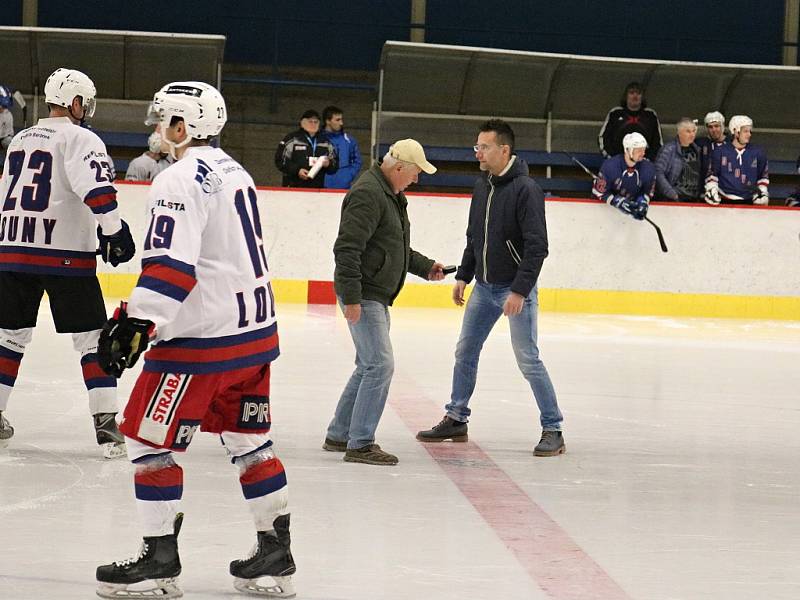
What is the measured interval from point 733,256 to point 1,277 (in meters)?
9.31

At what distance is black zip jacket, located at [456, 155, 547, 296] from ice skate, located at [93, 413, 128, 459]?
1.84 metres

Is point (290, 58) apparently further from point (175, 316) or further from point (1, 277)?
point (175, 316)

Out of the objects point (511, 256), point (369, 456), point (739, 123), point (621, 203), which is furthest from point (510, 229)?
point (739, 123)

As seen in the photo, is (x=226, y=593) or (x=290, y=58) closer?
(x=226, y=593)

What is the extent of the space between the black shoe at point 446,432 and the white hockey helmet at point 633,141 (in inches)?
305

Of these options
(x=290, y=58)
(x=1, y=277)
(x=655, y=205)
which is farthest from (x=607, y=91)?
(x=1, y=277)

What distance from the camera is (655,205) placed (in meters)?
13.5

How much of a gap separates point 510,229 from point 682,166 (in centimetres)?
838

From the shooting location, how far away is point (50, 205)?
225 inches

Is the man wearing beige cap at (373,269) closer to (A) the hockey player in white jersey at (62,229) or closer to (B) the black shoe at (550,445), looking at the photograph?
(B) the black shoe at (550,445)

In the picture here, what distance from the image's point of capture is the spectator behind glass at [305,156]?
542 inches

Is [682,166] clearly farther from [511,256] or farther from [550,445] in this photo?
[550,445]

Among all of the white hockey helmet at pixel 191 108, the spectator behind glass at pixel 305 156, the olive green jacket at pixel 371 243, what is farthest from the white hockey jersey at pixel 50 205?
the spectator behind glass at pixel 305 156

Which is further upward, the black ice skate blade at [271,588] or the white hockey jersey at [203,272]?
the white hockey jersey at [203,272]
